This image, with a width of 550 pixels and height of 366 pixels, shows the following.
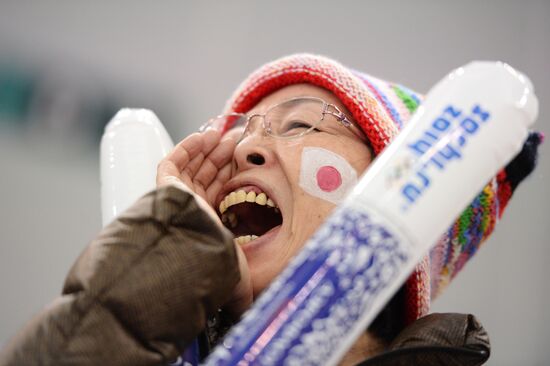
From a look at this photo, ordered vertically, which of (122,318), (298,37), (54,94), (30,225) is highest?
(298,37)

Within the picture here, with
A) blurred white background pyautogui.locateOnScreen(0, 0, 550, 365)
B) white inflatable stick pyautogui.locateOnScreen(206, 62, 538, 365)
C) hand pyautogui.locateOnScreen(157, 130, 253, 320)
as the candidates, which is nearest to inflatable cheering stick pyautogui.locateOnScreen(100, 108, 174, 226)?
hand pyautogui.locateOnScreen(157, 130, 253, 320)

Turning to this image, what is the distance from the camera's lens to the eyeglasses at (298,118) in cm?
119

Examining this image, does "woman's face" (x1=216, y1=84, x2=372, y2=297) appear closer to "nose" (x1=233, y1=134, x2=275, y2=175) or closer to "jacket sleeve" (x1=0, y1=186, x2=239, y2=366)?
"nose" (x1=233, y1=134, x2=275, y2=175)

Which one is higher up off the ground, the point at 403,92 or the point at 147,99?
the point at 403,92

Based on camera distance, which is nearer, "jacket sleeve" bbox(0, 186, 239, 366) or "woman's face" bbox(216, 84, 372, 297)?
"jacket sleeve" bbox(0, 186, 239, 366)

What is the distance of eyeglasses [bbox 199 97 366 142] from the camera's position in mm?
1187

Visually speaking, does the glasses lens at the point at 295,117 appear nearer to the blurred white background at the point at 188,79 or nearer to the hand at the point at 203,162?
the hand at the point at 203,162

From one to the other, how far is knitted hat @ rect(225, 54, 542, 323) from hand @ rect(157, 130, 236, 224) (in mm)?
161

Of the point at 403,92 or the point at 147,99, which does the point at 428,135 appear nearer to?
the point at 403,92

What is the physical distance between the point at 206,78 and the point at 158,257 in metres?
1.50

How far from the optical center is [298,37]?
217cm

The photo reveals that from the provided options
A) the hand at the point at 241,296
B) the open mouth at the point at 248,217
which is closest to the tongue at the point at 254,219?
the open mouth at the point at 248,217

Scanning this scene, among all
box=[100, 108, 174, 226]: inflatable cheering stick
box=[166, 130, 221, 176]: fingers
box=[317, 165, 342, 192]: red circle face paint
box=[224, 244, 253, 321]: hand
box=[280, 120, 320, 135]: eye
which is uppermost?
box=[280, 120, 320, 135]: eye

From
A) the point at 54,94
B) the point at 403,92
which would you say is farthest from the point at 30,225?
the point at 403,92
